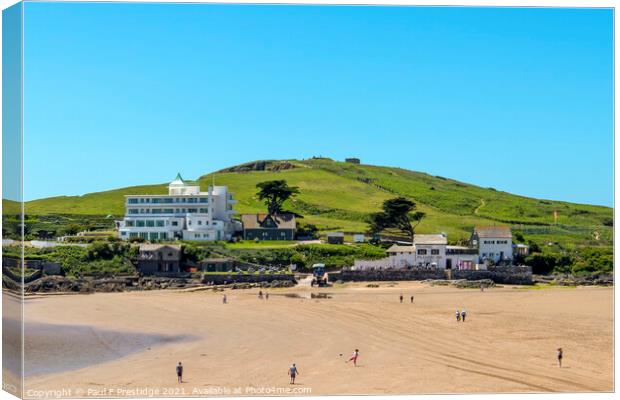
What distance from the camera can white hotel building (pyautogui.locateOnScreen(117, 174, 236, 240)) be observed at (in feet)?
225

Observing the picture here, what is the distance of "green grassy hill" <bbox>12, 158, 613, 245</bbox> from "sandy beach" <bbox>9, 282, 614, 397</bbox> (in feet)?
126

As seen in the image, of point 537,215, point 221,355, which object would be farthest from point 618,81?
point 537,215

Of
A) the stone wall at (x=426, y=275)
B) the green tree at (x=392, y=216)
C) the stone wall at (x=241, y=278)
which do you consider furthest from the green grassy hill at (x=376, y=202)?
the stone wall at (x=241, y=278)

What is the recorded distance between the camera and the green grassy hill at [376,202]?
3482 inches

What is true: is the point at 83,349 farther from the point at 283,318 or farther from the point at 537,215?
the point at 537,215

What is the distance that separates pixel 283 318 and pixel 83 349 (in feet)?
33.7

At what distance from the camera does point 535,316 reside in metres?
39.5

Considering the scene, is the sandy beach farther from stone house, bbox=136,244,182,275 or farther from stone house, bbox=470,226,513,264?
stone house, bbox=470,226,513,264

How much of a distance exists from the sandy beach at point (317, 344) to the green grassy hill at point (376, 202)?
38.5 m

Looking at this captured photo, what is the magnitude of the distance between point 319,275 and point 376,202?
47.5 m

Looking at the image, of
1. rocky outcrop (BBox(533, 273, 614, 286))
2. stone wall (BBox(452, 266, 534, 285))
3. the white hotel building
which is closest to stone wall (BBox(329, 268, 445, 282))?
stone wall (BBox(452, 266, 534, 285))

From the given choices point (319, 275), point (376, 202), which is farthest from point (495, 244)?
point (376, 202)

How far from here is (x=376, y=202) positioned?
105 meters

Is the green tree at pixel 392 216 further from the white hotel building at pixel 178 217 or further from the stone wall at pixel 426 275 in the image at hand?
the stone wall at pixel 426 275
